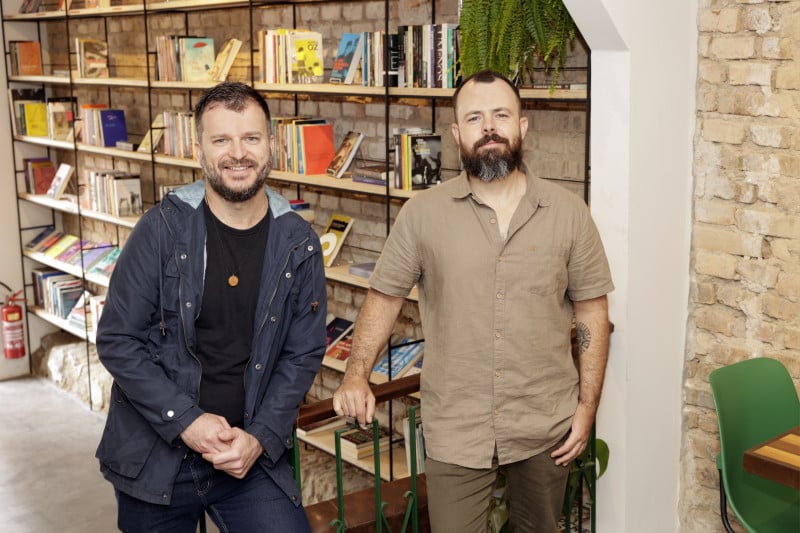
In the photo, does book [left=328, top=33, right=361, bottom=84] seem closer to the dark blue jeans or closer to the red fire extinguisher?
the dark blue jeans

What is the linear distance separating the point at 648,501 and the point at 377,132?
235 cm

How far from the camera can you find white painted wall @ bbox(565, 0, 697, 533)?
3021mm

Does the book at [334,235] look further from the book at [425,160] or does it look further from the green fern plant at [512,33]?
the green fern plant at [512,33]

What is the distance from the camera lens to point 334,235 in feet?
16.5

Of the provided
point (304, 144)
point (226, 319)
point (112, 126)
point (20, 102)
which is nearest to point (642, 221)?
point (226, 319)

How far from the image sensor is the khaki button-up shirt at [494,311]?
2.56 metres

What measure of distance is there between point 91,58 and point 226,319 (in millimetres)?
4798

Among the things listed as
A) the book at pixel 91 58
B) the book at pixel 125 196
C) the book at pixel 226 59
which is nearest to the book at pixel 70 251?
the book at pixel 125 196

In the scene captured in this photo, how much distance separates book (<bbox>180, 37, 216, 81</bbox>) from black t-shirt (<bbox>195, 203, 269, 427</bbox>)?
338 cm

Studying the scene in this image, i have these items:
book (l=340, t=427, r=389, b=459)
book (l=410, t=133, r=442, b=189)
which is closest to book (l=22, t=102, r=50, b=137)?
book (l=340, t=427, r=389, b=459)

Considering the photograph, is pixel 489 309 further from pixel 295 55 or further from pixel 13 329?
pixel 13 329

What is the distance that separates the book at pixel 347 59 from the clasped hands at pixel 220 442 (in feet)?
8.24

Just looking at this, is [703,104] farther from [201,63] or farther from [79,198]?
[79,198]

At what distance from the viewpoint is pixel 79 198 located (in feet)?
23.0
